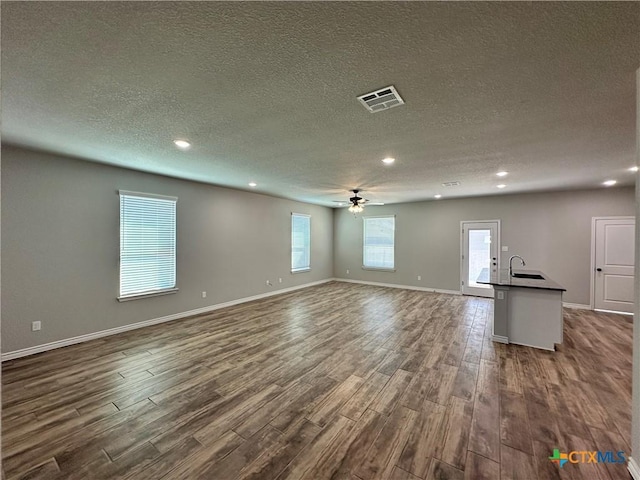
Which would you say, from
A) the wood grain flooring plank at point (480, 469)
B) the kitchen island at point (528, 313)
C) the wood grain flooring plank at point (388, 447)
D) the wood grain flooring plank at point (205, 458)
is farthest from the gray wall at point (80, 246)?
the kitchen island at point (528, 313)

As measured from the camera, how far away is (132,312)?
4496 millimetres

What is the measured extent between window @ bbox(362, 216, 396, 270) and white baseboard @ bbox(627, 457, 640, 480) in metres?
6.47

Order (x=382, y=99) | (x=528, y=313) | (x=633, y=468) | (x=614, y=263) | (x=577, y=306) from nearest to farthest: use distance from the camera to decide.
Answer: (x=633, y=468) → (x=382, y=99) → (x=528, y=313) → (x=614, y=263) → (x=577, y=306)

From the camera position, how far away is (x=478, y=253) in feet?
22.8

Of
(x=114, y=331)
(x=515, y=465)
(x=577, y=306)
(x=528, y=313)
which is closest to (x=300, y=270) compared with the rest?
(x=114, y=331)

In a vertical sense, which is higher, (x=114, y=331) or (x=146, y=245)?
(x=146, y=245)

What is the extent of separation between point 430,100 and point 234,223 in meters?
5.00

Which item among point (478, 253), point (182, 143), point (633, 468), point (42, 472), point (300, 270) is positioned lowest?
point (42, 472)

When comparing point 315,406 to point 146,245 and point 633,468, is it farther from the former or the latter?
point 146,245

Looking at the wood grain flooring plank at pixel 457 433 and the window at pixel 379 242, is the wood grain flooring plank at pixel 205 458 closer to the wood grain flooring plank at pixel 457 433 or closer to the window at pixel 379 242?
the wood grain flooring plank at pixel 457 433

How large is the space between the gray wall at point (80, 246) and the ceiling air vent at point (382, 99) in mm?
4182

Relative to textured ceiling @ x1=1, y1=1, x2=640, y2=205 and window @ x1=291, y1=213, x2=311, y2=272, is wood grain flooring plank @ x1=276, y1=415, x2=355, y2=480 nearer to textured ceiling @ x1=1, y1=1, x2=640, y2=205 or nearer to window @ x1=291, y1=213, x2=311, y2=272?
textured ceiling @ x1=1, y1=1, x2=640, y2=205

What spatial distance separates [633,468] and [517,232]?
5644 mm

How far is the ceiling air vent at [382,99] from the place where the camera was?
2.11 m
